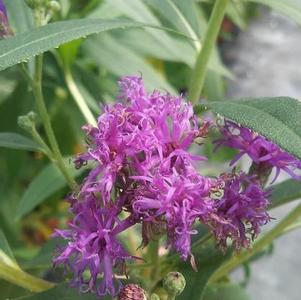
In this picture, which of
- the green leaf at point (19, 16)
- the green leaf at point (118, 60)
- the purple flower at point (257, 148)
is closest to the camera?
the purple flower at point (257, 148)

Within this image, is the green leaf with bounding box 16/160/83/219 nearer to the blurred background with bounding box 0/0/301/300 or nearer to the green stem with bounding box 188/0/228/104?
the blurred background with bounding box 0/0/301/300

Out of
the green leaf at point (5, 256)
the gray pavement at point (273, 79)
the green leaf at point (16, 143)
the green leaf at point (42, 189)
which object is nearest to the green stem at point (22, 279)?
the green leaf at point (5, 256)

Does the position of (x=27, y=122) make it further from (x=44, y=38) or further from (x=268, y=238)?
(x=268, y=238)

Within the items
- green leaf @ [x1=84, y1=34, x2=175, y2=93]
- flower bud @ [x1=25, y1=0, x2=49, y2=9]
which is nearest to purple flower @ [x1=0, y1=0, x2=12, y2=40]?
flower bud @ [x1=25, y1=0, x2=49, y2=9]

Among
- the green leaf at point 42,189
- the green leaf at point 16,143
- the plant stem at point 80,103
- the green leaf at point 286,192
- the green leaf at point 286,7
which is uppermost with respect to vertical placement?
the green leaf at point 286,7

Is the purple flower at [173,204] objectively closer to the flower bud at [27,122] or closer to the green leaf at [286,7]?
the flower bud at [27,122]

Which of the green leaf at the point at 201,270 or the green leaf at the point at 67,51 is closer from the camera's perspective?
the green leaf at the point at 201,270
